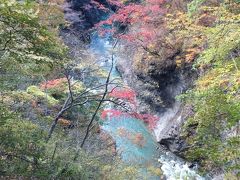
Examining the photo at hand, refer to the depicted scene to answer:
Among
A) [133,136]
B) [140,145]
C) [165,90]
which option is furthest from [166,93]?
[140,145]

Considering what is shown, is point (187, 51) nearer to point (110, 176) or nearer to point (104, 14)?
point (110, 176)

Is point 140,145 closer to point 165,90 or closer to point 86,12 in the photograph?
point 165,90

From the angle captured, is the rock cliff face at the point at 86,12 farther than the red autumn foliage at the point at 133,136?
Yes

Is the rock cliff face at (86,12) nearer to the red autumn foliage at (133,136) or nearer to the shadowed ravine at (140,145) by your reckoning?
the shadowed ravine at (140,145)

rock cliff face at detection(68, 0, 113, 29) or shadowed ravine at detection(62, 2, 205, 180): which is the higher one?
rock cliff face at detection(68, 0, 113, 29)

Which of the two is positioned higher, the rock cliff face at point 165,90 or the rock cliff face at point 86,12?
the rock cliff face at point 86,12

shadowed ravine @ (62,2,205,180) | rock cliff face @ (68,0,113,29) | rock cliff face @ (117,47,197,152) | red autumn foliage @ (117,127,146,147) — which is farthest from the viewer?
rock cliff face @ (68,0,113,29)

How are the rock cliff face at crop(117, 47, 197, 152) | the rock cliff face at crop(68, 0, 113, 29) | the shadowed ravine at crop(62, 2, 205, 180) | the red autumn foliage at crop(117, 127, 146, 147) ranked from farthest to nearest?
1. the rock cliff face at crop(68, 0, 113, 29)
2. the red autumn foliage at crop(117, 127, 146, 147)
3. the rock cliff face at crop(117, 47, 197, 152)
4. the shadowed ravine at crop(62, 2, 205, 180)

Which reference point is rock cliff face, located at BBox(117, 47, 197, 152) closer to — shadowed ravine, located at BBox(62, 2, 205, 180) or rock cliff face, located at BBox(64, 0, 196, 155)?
rock cliff face, located at BBox(64, 0, 196, 155)

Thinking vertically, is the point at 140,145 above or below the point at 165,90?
below

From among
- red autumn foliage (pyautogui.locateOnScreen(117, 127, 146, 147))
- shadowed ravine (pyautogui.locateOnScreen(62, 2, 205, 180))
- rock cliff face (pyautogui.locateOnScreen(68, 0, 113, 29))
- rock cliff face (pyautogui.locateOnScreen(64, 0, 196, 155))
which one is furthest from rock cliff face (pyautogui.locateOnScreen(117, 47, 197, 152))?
rock cliff face (pyautogui.locateOnScreen(68, 0, 113, 29))

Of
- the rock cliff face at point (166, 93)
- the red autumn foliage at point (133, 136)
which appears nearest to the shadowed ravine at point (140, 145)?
the red autumn foliage at point (133, 136)
